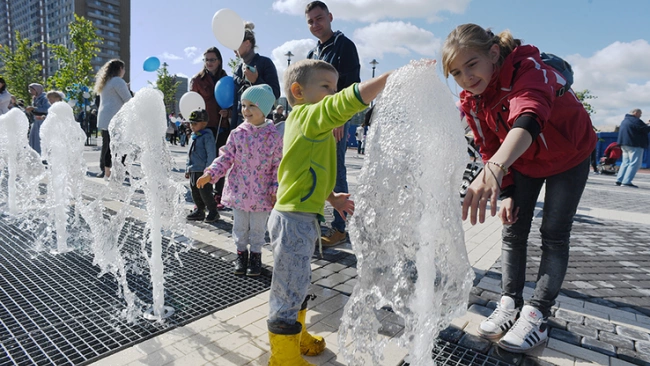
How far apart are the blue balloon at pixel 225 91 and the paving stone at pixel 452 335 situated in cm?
405

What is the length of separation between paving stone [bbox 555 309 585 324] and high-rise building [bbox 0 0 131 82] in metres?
108

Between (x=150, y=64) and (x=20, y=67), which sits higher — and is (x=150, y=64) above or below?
below

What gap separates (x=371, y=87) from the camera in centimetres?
163

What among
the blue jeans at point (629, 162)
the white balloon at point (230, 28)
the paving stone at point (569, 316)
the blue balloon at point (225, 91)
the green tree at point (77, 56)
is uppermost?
the green tree at point (77, 56)

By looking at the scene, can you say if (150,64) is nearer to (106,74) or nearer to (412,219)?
(106,74)

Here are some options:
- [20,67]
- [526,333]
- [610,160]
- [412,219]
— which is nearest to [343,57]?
[412,219]

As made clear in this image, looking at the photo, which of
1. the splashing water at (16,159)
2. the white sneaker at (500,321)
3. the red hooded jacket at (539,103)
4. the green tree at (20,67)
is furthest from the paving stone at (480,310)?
the green tree at (20,67)

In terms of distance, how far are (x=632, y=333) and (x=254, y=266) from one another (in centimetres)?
282

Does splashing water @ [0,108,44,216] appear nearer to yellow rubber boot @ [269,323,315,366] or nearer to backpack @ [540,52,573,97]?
yellow rubber boot @ [269,323,315,366]

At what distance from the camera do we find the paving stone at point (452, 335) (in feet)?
8.01

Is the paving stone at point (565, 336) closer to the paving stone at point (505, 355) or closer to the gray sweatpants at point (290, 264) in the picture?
the paving stone at point (505, 355)

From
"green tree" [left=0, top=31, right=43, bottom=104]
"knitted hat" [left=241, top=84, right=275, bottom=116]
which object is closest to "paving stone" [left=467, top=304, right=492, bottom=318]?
"knitted hat" [left=241, top=84, right=275, bottom=116]

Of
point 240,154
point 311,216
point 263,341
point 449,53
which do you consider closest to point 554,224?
point 449,53

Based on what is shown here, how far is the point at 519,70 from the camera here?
2.04 m
